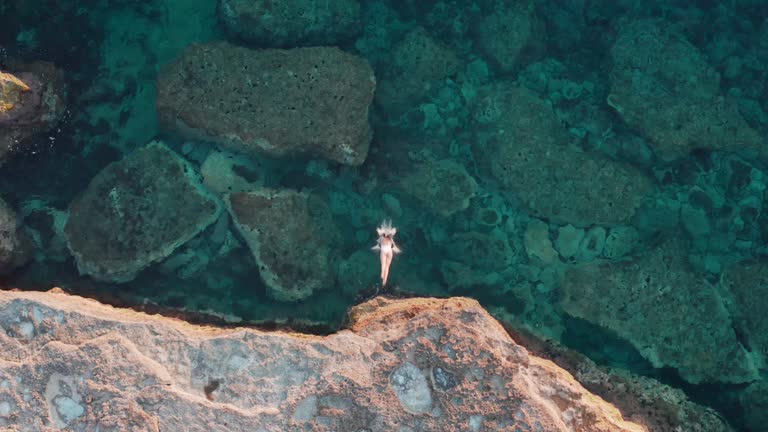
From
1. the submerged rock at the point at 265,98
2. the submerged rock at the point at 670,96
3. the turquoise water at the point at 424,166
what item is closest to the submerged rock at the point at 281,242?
the turquoise water at the point at 424,166

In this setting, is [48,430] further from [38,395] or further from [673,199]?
[673,199]

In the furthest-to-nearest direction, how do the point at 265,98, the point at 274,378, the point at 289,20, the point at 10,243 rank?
the point at 289,20
the point at 265,98
the point at 10,243
the point at 274,378

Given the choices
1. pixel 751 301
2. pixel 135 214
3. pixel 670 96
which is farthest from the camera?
pixel 670 96

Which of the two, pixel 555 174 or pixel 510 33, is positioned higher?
pixel 510 33

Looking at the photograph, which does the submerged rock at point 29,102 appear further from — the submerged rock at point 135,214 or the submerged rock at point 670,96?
the submerged rock at point 670,96

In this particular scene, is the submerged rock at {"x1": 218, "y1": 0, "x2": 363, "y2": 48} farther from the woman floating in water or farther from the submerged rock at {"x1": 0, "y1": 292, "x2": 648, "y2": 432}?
the submerged rock at {"x1": 0, "y1": 292, "x2": 648, "y2": 432}

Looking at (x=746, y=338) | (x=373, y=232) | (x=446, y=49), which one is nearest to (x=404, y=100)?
(x=446, y=49)

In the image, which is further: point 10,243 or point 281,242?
point 281,242

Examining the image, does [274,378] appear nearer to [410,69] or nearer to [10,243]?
[10,243]

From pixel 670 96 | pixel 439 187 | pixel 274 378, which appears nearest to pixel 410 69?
pixel 439 187
